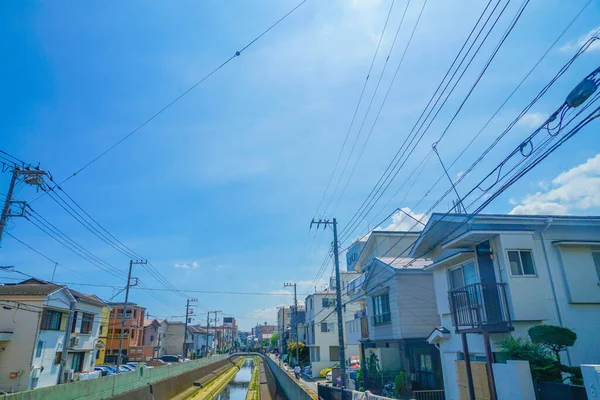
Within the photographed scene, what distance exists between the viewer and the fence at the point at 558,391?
7.88m

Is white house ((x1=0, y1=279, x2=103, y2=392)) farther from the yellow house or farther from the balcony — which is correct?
the balcony

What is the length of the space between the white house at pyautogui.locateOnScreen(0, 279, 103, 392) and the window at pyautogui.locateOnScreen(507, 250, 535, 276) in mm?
25903

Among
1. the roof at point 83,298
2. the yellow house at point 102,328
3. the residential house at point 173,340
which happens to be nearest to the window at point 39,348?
the roof at point 83,298

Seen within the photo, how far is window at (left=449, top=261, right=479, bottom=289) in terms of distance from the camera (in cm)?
1421

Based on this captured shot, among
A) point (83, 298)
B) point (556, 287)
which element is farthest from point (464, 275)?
point (83, 298)

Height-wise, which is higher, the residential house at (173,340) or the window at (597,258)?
the window at (597,258)

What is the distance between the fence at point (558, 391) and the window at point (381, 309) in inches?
456

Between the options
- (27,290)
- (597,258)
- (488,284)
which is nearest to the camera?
(488,284)

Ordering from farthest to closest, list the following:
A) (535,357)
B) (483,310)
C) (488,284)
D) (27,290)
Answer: (27,290) < (483,310) < (488,284) < (535,357)

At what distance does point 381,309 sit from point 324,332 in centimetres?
2303

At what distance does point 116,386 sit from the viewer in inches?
821

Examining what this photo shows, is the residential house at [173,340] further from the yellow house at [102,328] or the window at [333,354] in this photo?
the window at [333,354]

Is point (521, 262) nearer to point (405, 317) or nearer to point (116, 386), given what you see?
point (405, 317)

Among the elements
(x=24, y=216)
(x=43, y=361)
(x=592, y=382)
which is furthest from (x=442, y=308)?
(x=43, y=361)
